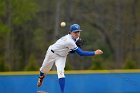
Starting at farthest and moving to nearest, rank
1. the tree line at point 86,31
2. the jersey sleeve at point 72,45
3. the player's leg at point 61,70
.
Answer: the tree line at point 86,31 → the player's leg at point 61,70 → the jersey sleeve at point 72,45

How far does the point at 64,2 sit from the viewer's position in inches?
1277

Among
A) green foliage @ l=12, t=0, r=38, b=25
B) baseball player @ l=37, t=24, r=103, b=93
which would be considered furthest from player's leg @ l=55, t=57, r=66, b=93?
green foliage @ l=12, t=0, r=38, b=25

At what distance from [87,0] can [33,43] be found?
632 cm

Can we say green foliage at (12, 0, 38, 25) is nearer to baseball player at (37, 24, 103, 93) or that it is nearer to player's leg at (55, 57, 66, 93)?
baseball player at (37, 24, 103, 93)

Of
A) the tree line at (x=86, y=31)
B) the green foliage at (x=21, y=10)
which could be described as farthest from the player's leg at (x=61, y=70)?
the tree line at (x=86, y=31)

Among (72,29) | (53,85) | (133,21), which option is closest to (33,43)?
(133,21)

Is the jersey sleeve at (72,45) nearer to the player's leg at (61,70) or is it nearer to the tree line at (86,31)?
the player's leg at (61,70)

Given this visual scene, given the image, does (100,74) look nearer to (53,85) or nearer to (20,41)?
(53,85)

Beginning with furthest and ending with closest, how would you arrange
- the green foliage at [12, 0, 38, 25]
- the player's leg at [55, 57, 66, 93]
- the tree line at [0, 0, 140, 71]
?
the tree line at [0, 0, 140, 71], the green foliage at [12, 0, 38, 25], the player's leg at [55, 57, 66, 93]

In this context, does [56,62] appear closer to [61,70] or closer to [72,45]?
[61,70]

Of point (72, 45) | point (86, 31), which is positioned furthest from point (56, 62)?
point (86, 31)

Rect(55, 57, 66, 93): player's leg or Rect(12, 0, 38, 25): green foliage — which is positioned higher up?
Rect(12, 0, 38, 25): green foliage

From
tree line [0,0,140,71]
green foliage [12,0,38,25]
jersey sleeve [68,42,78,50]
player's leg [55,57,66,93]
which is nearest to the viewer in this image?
jersey sleeve [68,42,78,50]

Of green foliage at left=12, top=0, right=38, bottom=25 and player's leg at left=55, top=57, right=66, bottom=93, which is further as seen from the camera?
green foliage at left=12, top=0, right=38, bottom=25
